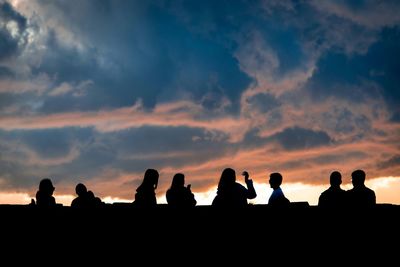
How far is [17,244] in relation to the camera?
9820 millimetres

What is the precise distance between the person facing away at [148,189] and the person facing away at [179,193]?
325 mm

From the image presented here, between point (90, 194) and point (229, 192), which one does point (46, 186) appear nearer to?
point (90, 194)

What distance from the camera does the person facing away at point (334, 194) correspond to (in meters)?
11.0

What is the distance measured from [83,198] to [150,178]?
1.75 m

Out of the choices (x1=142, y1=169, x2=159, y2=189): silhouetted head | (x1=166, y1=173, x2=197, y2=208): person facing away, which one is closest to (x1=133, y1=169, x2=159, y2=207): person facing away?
(x1=142, y1=169, x2=159, y2=189): silhouetted head

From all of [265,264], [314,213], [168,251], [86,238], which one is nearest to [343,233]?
[314,213]

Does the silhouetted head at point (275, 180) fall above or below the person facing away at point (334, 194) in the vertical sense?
above

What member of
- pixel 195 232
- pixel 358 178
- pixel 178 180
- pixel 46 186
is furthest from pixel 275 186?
pixel 46 186

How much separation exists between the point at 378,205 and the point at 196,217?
3.47 m

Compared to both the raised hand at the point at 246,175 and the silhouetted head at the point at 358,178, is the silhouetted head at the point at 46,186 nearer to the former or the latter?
the raised hand at the point at 246,175

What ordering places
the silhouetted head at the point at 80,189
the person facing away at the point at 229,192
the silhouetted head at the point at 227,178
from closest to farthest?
1. the person facing away at the point at 229,192
2. the silhouetted head at the point at 227,178
3. the silhouetted head at the point at 80,189

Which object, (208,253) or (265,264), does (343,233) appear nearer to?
(265,264)

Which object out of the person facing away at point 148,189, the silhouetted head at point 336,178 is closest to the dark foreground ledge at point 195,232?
the person facing away at point 148,189

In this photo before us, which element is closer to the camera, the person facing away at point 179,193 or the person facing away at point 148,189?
the person facing away at point 148,189
